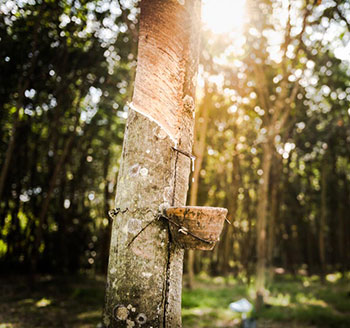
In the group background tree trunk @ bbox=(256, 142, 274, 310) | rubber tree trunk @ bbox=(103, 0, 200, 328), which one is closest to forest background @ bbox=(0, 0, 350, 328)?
background tree trunk @ bbox=(256, 142, 274, 310)

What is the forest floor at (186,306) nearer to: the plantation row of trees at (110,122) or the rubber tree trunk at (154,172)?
the plantation row of trees at (110,122)

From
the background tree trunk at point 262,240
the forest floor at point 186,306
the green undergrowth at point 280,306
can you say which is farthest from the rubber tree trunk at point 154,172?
the background tree trunk at point 262,240

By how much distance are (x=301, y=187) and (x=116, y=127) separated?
6.17m

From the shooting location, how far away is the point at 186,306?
547 cm

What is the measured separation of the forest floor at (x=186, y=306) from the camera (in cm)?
441

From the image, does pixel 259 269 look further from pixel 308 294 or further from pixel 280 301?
pixel 308 294

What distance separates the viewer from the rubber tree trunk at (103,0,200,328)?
124cm

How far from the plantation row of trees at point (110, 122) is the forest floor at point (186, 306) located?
58cm

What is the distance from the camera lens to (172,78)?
145 centimetres

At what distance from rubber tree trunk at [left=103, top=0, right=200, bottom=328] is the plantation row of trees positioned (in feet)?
11.3

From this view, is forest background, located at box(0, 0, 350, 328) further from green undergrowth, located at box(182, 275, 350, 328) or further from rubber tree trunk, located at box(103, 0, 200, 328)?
rubber tree trunk, located at box(103, 0, 200, 328)

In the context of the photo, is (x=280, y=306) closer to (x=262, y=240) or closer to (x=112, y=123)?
(x=262, y=240)

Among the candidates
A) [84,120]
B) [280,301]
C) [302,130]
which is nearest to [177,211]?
[280,301]

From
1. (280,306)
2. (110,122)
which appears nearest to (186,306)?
(280,306)
